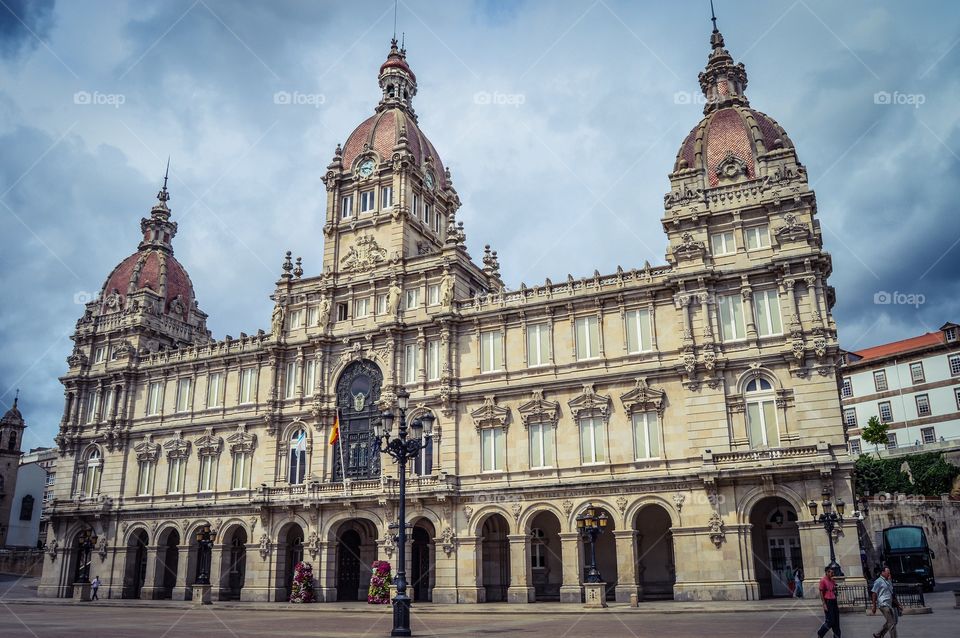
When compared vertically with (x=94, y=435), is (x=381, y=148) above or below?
above

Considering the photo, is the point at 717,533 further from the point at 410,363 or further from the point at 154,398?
the point at 154,398

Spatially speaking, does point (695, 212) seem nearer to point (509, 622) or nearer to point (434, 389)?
point (434, 389)

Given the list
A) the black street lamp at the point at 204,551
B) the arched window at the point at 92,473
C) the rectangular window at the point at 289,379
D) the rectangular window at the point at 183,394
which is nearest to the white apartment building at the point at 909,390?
the rectangular window at the point at 289,379

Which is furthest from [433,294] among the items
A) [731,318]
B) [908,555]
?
[908,555]

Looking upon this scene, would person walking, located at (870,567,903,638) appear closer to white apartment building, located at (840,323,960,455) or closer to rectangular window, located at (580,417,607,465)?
rectangular window, located at (580,417,607,465)

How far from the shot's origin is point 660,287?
4459 centimetres

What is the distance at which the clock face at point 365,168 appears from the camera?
58.0m

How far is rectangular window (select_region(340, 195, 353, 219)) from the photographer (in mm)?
57812

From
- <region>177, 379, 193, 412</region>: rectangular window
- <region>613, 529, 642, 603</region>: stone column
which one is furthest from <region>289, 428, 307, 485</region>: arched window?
<region>613, 529, 642, 603</region>: stone column

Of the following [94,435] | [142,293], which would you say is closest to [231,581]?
[94,435]

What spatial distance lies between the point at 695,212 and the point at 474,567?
2439cm

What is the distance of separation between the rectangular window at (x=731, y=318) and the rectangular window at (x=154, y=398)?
43.1 m

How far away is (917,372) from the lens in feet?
261

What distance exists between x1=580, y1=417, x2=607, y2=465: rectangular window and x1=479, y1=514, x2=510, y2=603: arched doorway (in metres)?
7.08
